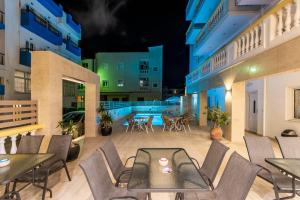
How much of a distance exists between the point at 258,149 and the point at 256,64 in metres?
2.76

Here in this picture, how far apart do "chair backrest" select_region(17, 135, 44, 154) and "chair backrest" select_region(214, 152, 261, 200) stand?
304 cm

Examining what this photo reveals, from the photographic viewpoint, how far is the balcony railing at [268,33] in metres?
3.90

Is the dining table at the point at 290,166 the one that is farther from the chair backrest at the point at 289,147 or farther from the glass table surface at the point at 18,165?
the glass table surface at the point at 18,165

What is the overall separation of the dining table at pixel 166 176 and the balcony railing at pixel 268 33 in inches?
→ 125

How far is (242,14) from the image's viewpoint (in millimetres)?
7863

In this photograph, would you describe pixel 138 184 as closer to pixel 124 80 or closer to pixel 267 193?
pixel 267 193

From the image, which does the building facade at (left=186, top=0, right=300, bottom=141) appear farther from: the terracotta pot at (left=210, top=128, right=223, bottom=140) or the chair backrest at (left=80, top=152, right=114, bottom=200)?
the chair backrest at (left=80, top=152, right=114, bottom=200)

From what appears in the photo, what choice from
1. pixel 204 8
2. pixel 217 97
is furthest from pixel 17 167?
pixel 217 97

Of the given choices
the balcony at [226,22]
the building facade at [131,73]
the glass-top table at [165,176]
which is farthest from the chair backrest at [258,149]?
the building facade at [131,73]

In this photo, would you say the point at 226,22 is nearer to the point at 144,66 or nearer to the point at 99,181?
the point at 99,181

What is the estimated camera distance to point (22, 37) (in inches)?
448

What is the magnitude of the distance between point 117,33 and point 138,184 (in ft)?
95.9

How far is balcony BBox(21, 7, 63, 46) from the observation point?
36.9ft

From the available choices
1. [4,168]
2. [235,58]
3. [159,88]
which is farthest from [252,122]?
[159,88]
